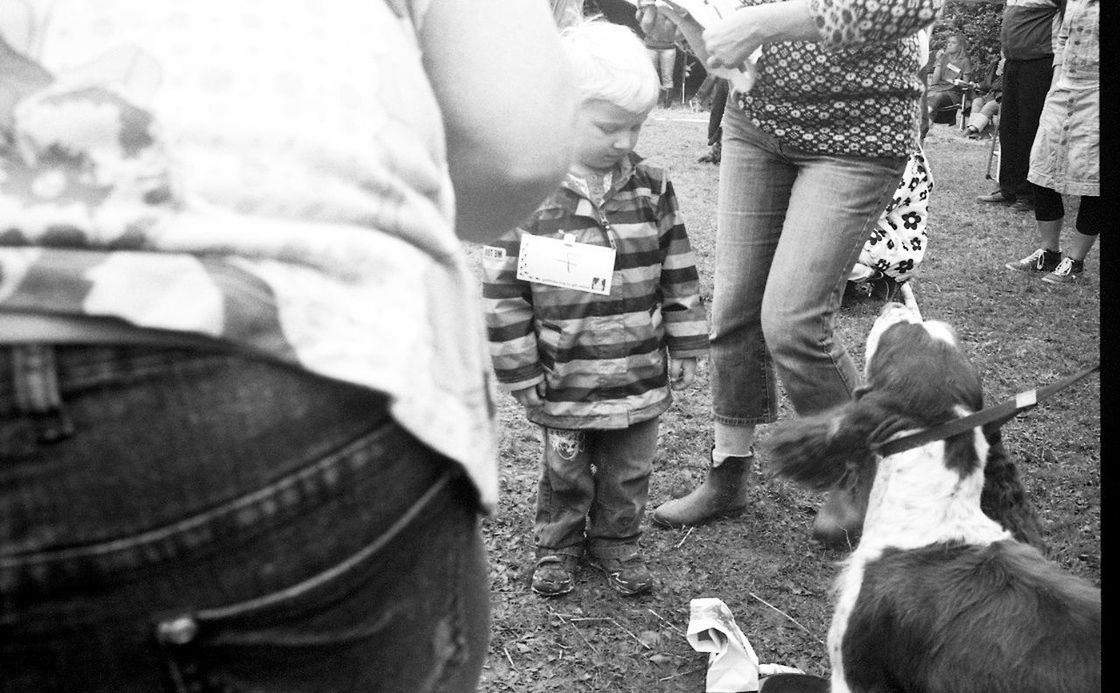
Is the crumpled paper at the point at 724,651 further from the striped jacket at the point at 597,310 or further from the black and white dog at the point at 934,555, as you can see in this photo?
the striped jacket at the point at 597,310

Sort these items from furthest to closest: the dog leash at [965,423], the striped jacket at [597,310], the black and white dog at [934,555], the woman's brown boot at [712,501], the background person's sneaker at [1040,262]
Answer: the background person's sneaker at [1040,262], the woman's brown boot at [712,501], the striped jacket at [597,310], the dog leash at [965,423], the black and white dog at [934,555]

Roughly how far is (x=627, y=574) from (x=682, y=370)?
689 mm

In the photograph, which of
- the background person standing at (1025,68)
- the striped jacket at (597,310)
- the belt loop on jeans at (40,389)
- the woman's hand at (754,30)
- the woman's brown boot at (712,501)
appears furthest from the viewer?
the background person standing at (1025,68)

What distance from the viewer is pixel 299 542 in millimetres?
749

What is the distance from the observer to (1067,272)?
20.8 feet

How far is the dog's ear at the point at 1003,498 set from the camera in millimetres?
2344

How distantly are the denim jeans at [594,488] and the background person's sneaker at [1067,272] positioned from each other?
4443 millimetres

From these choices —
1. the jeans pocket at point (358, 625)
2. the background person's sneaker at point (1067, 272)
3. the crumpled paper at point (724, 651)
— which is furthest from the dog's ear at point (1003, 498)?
the background person's sneaker at point (1067, 272)

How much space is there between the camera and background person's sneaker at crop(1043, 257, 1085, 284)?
6270 millimetres

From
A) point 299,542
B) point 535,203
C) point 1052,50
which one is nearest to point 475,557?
point 299,542

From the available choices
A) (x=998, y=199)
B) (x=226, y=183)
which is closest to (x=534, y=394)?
(x=226, y=183)

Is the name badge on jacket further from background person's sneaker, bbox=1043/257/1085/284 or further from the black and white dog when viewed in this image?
background person's sneaker, bbox=1043/257/1085/284

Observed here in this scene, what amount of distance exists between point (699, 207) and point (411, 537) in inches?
305

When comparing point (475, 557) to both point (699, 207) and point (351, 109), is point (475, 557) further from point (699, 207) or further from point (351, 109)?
point (699, 207)
